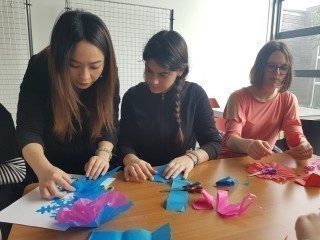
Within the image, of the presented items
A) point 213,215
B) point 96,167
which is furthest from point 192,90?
point 213,215

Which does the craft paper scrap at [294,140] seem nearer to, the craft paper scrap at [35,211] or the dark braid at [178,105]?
the dark braid at [178,105]

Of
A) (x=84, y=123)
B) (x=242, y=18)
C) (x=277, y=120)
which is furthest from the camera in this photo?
(x=242, y=18)

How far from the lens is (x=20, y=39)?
2.35 metres

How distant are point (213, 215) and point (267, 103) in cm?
103

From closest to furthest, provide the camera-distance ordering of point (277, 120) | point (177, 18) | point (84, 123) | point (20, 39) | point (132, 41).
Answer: point (84, 123)
point (277, 120)
point (20, 39)
point (132, 41)
point (177, 18)

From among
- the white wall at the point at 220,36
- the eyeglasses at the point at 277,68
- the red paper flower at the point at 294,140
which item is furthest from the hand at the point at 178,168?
the white wall at the point at 220,36

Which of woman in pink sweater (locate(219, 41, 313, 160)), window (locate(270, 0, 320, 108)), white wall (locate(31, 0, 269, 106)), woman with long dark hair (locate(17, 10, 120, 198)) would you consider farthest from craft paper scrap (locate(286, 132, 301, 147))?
window (locate(270, 0, 320, 108))

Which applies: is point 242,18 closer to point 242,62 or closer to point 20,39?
point 242,62

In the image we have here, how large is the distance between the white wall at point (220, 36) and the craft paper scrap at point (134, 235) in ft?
8.56

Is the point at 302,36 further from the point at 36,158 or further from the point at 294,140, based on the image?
the point at 36,158

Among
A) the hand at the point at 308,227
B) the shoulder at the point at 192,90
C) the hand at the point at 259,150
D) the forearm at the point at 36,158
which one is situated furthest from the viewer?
the shoulder at the point at 192,90

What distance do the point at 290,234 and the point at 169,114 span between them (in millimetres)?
793

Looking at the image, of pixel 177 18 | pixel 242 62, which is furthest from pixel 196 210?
pixel 242 62

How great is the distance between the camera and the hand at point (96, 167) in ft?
2.85
